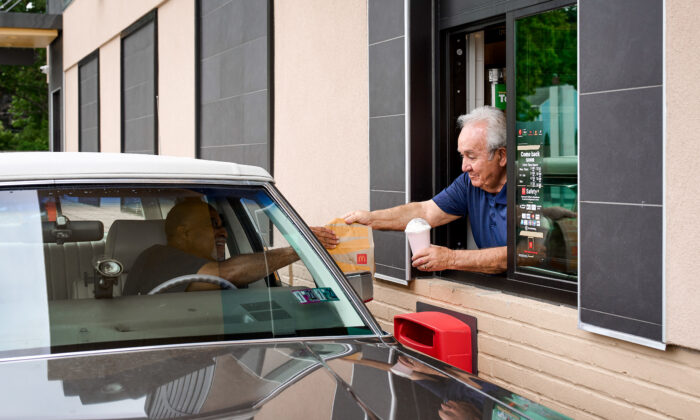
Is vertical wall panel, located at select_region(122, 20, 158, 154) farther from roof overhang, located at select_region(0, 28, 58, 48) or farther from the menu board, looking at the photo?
the menu board

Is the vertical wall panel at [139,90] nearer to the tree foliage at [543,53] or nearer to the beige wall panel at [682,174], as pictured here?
the tree foliage at [543,53]

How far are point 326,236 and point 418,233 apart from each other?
0.56 metres

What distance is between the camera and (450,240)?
19.0 feet

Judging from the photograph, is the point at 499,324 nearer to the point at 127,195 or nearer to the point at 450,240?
the point at 450,240

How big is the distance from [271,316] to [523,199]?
2.62m

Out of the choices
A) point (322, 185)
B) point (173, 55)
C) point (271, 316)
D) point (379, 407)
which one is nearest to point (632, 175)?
point (271, 316)

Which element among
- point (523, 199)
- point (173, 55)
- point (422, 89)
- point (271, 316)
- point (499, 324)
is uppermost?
point (173, 55)

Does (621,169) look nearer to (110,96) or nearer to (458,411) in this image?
(458,411)

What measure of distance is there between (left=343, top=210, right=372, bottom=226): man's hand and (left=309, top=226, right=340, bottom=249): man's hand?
421mm

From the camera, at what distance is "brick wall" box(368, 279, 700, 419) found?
3.69m

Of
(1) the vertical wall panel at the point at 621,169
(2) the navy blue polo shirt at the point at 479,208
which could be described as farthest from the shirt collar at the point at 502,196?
(1) the vertical wall panel at the point at 621,169

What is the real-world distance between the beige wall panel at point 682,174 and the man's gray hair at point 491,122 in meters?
1.64

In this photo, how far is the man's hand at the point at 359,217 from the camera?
525 cm

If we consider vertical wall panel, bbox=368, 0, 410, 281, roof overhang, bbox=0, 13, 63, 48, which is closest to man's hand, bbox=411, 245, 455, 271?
vertical wall panel, bbox=368, 0, 410, 281
